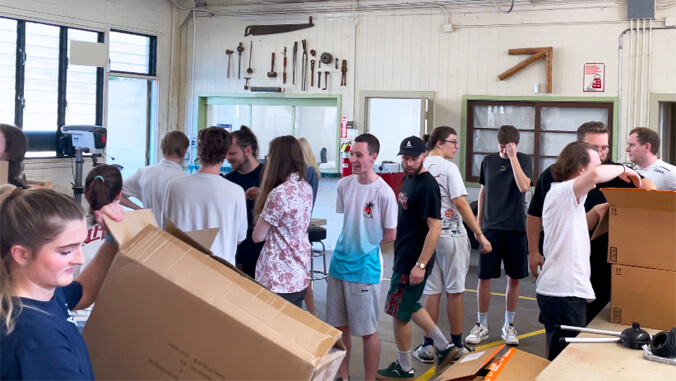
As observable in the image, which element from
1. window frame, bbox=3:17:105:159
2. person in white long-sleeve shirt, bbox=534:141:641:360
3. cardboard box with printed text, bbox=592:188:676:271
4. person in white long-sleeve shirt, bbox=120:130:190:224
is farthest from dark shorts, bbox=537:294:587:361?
window frame, bbox=3:17:105:159

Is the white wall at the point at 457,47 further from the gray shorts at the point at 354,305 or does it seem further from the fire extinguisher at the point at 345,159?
the gray shorts at the point at 354,305

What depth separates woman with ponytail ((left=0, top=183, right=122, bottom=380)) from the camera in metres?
1.39

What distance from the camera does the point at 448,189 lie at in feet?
15.9

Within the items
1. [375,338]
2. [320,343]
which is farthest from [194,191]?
[320,343]

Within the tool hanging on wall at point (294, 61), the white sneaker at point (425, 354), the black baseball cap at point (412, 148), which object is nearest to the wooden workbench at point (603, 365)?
the black baseball cap at point (412, 148)

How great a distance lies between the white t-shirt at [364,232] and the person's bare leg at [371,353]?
13.8 inches

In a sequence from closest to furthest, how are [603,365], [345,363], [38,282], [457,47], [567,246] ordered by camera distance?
[38,282]
[603,365]
[567,246]
[345,363]
[457,47]

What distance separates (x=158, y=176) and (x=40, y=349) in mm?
2876

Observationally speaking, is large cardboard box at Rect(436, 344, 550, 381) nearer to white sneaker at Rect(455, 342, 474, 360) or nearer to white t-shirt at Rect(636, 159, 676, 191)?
white sneaker at Rect(455, 342, 474, 360)

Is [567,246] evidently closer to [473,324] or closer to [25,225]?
[25,225]

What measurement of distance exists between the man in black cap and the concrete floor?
0.56m

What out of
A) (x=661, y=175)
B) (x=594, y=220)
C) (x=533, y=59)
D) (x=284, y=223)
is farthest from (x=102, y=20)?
(x=594, y=220)

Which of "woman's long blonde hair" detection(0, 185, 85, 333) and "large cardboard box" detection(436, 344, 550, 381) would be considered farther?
"large cardboard box" detection(436, 344, 550, 381)

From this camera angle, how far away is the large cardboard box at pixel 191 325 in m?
1.59
